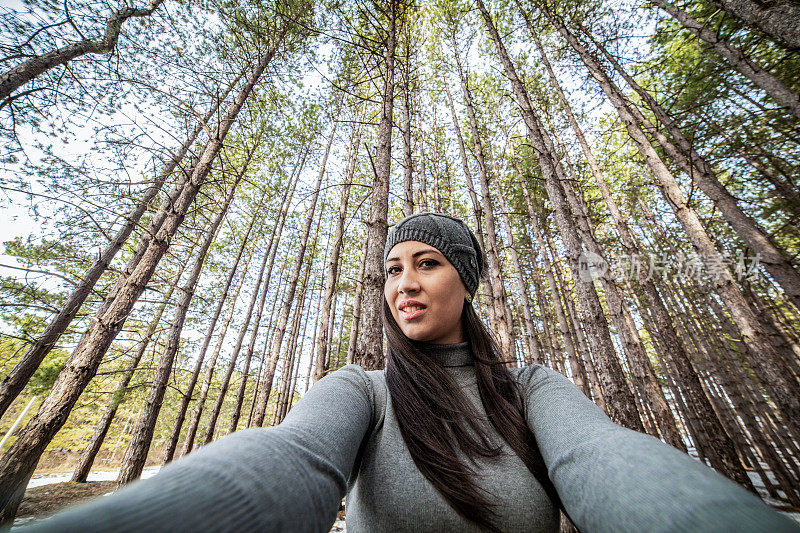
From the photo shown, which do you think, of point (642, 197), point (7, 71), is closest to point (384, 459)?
point (7, 71)

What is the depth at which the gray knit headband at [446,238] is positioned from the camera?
5.49 ft

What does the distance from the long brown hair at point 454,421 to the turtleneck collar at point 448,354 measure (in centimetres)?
6

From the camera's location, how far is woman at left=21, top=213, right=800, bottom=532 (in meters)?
0.58

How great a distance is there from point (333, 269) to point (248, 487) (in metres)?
6.75

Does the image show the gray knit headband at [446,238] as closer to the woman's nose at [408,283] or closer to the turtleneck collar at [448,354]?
the woman's nose at [408,283]

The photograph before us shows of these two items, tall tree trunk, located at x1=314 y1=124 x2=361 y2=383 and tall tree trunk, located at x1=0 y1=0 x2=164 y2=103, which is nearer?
tall tree trunk, located at x1=0 y1=0 x2=164 y2=103

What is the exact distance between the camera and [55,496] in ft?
23.1

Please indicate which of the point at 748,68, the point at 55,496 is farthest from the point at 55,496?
the point at 748,68

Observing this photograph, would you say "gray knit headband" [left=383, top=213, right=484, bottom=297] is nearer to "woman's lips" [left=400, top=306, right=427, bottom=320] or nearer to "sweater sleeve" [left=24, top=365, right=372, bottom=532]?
"woman's lips" [left=400, top=306, right=427, bottom=320]

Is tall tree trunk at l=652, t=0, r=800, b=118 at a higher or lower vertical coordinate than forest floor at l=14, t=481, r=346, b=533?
higher

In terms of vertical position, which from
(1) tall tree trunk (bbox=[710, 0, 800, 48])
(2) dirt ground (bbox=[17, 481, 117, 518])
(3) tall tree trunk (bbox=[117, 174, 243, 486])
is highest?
(1) tall tree trunk (bbox=[710, 0, 800, 48])

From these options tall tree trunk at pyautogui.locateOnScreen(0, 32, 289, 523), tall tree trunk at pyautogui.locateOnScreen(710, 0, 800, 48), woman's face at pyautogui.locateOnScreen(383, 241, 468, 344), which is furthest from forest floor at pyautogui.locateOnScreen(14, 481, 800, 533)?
tall tree trunk at pyautogui.locateOnScreen(710, 0, 800, 48)

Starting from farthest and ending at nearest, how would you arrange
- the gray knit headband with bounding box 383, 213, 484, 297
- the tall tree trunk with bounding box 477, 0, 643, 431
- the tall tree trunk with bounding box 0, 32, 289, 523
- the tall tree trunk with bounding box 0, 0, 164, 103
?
the tall tree trunk with bounding box 0, 0, 164, 103
the tall tree trunk with bounding box 0, 32, 289, 523
the tall tree trunk with bounding box 477, 0, 643, 431
the gray knit headband with bounding box 383, 213, 484, 297

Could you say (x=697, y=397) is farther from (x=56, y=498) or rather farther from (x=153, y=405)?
(x=56, y=498)
